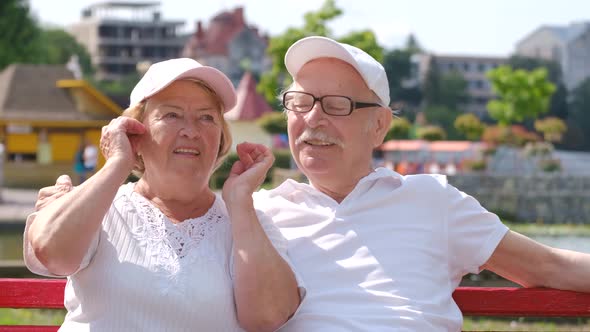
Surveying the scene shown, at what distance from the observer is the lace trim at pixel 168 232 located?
134 inches

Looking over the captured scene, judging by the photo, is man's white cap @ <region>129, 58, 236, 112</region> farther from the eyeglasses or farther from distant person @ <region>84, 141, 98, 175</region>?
distant person @ <region>84, 141, 98, 175</region>

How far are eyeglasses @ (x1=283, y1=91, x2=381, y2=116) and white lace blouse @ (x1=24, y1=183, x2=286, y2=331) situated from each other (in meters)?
0.61

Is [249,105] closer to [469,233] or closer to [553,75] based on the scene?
[469,233]

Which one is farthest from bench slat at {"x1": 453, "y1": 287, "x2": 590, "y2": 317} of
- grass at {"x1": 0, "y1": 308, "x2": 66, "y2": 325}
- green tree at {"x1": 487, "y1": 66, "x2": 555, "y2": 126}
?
green tree at {"x1": 487, "y1": 66, "x2": 555, "y2": 126}

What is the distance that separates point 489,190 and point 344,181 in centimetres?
2314

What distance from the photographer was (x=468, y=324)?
23.0 ft

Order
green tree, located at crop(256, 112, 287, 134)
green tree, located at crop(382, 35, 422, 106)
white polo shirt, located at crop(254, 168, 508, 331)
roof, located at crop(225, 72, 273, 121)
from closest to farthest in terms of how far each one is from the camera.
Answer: white polo shirt, located at crop(254, 168, 508, 331) < green tree, located at crop(256, 112, 287, 134) < roof, located at crop(225, 72, 273, 121) < green tree, located at crop(382, 35, 422, 106)

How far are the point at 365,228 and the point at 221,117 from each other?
2.13ft

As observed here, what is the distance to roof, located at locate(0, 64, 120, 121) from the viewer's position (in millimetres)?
34500

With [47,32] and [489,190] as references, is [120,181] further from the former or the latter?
[47,32]

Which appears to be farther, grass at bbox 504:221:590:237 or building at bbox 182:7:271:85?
building at bbox 182:7:271:85

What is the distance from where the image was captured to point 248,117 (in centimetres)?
4184

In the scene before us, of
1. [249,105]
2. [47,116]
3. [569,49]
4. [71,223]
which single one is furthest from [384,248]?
[569,49]

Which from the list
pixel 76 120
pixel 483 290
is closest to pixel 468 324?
pixel 483 290
